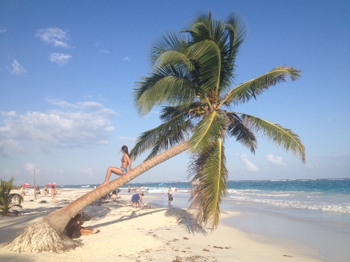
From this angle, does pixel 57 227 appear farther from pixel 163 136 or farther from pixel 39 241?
pixel 163 136

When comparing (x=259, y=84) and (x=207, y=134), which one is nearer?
(x=207, y=134)

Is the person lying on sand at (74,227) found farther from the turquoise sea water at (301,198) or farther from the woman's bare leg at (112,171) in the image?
the turquoise sea water at (301,198)

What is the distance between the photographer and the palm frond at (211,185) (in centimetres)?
782

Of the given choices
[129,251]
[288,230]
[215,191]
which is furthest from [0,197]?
[288,230]

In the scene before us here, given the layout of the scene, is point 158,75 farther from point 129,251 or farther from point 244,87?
point 129,251

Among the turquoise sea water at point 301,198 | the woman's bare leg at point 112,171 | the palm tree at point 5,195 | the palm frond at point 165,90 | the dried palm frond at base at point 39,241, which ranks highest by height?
the palm frond at point 165,90

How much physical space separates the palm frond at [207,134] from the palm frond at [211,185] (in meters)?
0.44

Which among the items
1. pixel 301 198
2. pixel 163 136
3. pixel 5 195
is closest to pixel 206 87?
pixel 163 136

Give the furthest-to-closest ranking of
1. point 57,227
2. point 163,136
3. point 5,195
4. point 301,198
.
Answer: point 301,198, point 5,195, point 163,136, point 57,227

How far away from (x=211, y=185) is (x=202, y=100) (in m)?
3.05

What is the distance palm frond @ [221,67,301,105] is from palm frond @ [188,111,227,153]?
4.61ft

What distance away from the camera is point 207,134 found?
7984 millimetres

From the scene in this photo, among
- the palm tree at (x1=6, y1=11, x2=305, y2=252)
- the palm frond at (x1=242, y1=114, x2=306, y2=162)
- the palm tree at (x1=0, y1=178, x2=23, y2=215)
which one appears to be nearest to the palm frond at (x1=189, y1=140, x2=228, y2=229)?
the palm tree at (x1=6, y1=11, x2=305, y2=252)

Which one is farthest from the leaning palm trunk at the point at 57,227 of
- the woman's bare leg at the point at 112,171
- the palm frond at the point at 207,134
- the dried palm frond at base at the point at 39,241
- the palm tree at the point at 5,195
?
the palm tree at the point at 5,195
